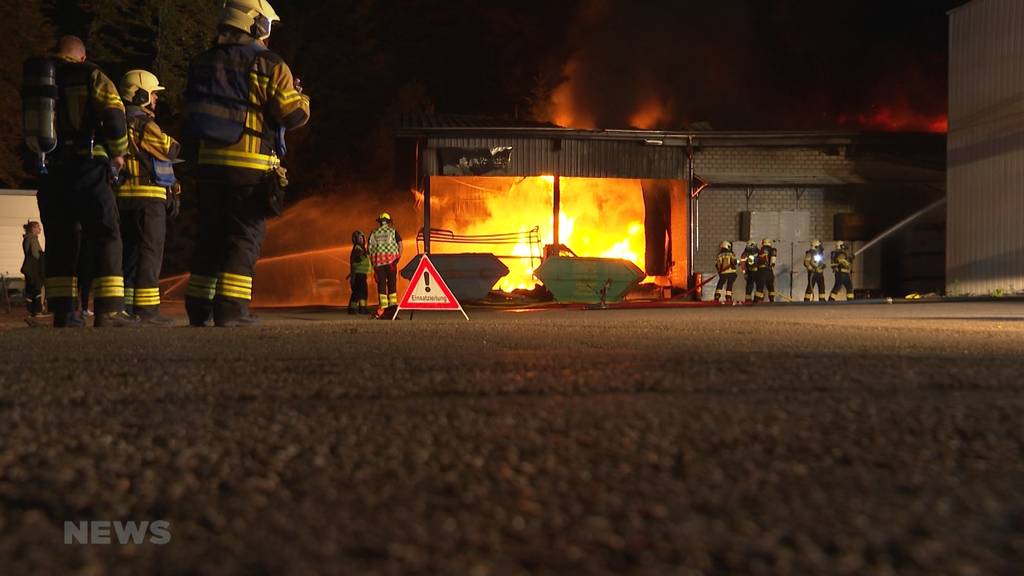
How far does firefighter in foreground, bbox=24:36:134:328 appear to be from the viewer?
25.3 feet

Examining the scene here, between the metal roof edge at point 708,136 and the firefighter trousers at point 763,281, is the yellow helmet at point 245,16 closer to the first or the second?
the firefighter trousers at point 763,281

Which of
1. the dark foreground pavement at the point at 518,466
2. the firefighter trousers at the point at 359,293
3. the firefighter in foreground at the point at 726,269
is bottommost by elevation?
the dark foreground pavement at the point at 518,466

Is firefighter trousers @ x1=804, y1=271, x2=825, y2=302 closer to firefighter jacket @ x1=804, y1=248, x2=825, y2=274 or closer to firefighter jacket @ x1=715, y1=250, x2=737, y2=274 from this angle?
firefighter jacket @ x1=804, y1=248, x2=825, y2=274

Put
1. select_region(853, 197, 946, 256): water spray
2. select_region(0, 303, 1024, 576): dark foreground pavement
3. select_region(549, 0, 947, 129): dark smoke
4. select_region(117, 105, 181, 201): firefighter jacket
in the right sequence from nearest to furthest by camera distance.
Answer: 1. select_region(0, 303, 1024, 576): dark foreground pavement
2. select_region(117, 105, 181, 201): firefighter jacket
3. select_region(853, 197, 946, 256): water spray
4. select_region(549, 0, 947, 129): dark smoke

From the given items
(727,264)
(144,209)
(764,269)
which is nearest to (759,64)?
(764,269)

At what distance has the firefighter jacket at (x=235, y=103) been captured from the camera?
738cm

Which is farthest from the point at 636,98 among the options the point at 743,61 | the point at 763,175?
the point at 763,175

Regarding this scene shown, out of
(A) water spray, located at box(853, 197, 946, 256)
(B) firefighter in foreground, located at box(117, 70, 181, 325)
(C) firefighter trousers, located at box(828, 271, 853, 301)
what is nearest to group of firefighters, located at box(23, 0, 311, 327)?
(B) firefighter in foreground, located at box(117, 70, 181, 325)

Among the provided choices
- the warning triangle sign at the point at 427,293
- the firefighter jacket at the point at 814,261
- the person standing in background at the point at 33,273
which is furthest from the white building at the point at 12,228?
the firefighter jacket at the point at 814,261

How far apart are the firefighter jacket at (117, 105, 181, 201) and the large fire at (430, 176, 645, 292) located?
63.1ft

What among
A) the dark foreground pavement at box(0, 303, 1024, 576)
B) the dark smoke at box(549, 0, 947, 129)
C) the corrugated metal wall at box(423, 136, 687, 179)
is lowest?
the dark foreground pavement at box(0, 303, 1024, 576)

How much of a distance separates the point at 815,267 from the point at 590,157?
20.1 ft

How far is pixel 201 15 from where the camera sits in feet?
A: 94.1

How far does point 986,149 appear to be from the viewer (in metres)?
20.1
